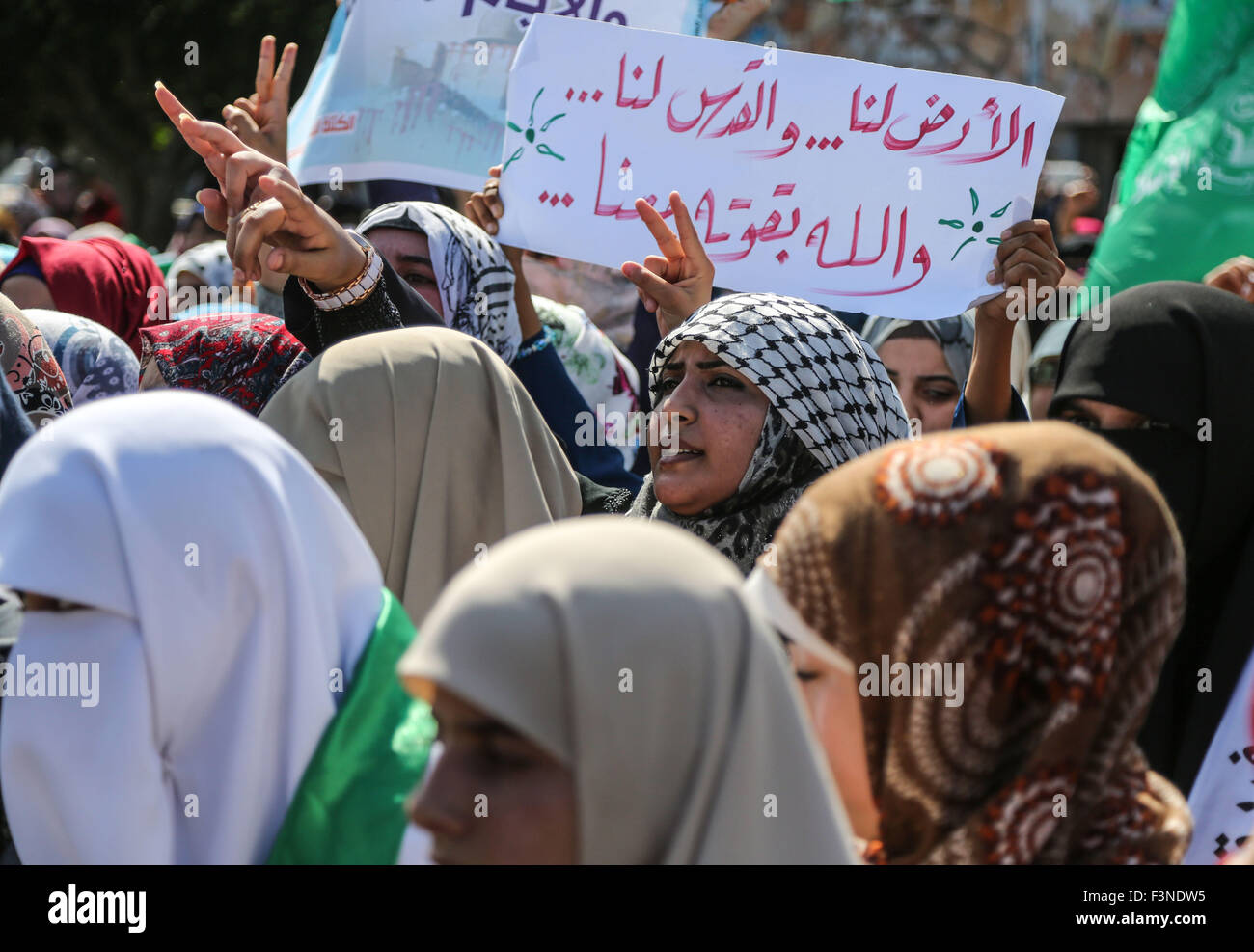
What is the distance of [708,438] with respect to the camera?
2822 mm

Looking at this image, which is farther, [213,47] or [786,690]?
[213,47]

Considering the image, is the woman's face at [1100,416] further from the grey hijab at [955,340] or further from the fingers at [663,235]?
the grey hijab at [955,340]

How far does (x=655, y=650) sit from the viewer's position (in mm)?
1299

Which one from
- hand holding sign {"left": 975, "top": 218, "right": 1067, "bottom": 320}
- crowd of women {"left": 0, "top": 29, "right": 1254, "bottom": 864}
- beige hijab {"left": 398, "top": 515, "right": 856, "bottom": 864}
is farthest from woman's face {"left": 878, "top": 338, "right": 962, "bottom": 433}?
beige hijab {"left": 398, "top": 515, "right": 856, "bottom": 864}

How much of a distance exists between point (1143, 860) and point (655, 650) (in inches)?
28.0

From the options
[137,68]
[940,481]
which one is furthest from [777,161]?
[137,68]

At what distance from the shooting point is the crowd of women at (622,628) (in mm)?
1331

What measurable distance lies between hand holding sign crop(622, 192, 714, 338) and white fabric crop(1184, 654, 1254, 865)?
147cm

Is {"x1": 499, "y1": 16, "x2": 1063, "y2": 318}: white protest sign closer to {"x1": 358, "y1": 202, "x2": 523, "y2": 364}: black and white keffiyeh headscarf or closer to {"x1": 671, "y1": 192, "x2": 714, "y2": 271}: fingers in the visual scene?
{"x1": 358, "y1": 202, "x2": 523, "y2": 364}: black and white keffiyeh headscarf

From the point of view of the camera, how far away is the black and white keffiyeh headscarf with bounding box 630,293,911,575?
281cm

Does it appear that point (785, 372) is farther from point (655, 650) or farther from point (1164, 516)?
point (655, 650)

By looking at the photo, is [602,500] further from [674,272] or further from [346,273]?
[346,273]
